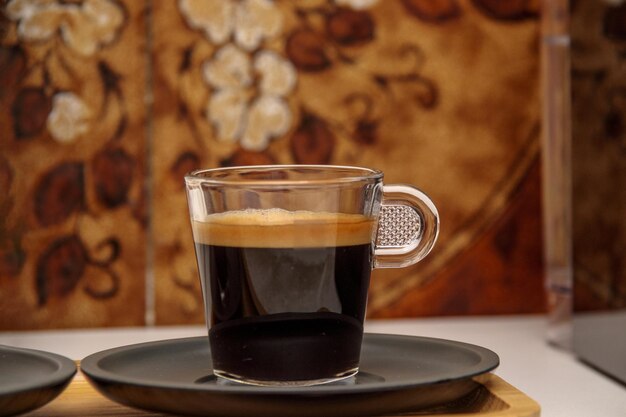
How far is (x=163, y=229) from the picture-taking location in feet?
3.07

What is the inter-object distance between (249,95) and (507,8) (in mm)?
277

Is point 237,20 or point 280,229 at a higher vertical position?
point 237,20

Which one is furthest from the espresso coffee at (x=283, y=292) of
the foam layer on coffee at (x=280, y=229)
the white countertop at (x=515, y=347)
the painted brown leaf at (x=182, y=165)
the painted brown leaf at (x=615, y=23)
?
the painted brown leaf at (x=182, y=165)

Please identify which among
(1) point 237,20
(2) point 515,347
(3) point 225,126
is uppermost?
(1) point 237,20

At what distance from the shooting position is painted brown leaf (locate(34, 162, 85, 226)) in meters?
0.91

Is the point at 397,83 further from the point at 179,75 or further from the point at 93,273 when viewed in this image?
the point at 93,273

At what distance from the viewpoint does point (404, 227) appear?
1.75 ft

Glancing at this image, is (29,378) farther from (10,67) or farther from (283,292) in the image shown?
(10,67)

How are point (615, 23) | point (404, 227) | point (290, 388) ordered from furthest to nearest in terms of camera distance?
point (615, 23), point (404, 227), point (290, 388)

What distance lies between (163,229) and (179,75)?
150 mm

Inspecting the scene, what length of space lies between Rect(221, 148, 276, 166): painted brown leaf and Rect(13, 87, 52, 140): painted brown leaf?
175 millimetres

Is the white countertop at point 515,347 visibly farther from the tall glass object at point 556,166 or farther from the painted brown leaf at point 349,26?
the painted brown leaf at point 349,26

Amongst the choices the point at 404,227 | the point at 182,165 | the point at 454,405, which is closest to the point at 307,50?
the point at 182,165

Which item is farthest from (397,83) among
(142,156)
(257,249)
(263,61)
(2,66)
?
(257,249)
